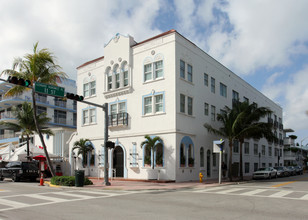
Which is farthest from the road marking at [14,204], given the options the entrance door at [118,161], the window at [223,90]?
the window at [223,90]

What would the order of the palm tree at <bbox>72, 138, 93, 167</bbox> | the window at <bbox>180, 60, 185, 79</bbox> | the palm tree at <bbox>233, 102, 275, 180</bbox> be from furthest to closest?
the palm tree at <bbox>72, 138, 93, 167</bbox> → the palm tree at <bbox>233, 102, 275, 180</bbox> → the window at <bbox>180, 60, 185, 79</bbox>

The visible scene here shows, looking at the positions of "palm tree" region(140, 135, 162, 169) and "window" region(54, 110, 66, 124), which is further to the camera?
"window" region(54, 110, 66, 124)

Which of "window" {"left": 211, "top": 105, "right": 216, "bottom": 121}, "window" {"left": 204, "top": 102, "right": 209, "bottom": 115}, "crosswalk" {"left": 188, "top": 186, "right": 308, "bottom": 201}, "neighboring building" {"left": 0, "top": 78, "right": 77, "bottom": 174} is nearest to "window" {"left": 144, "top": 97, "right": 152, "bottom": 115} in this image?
"window" {"left": 204, "top": 102, "right": 209, "bottom": 115}

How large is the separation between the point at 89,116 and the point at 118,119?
463 cm

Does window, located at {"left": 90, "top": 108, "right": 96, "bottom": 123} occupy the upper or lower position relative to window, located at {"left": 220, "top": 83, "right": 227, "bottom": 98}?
lower

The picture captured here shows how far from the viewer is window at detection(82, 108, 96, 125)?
31297mm

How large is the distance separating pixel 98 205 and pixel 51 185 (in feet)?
33.6

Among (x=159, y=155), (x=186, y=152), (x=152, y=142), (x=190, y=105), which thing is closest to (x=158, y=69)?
(x=190, y=105)

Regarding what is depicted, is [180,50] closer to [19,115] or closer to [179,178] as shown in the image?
[179,178]

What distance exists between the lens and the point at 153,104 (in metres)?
25.8

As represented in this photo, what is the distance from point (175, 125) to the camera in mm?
24219

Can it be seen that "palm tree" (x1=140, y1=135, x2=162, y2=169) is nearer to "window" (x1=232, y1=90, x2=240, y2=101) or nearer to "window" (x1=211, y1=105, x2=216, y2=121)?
"window" (x1=211, y1=105, x2=216, y2=121)

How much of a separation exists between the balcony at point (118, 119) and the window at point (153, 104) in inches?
84.1

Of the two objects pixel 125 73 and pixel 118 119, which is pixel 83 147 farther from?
pixel 125 73
